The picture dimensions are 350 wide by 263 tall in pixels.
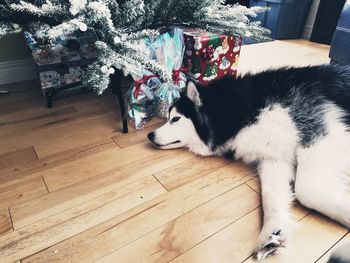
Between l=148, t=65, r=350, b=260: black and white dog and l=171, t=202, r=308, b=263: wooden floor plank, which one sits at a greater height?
l=148, t=65, r=350, b=260: black and white dog

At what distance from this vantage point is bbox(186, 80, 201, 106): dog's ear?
46.4 inches

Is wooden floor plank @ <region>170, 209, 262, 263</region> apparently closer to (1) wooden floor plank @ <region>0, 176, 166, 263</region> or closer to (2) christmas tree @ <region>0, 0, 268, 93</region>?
(1) wooden floor plank @ <region>0, 176, 166, 263</region>

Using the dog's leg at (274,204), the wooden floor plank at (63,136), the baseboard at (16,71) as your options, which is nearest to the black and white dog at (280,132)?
the dog's leg at (274,204)

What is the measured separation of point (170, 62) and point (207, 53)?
0.26 meters

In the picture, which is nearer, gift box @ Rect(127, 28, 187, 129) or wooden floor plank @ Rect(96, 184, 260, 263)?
wooden floor plank @ Rect(96, 184, 260, 263)

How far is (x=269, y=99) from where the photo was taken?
1.14 metres

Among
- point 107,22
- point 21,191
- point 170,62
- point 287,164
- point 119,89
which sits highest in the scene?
point 107,22

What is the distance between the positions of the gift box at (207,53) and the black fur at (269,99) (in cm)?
39

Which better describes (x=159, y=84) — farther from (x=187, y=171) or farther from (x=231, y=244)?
(x=231, y=244)

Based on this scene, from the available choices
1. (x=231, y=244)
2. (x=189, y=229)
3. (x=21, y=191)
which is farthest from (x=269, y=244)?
(x=21, y=191)

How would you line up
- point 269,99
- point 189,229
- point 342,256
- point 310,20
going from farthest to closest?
1. point 310,20
2. point 269,99
3. point 189,229
4. point 342,256

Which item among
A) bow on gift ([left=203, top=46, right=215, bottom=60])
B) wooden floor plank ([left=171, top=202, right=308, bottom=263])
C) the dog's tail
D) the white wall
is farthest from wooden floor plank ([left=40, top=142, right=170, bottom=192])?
the white wall

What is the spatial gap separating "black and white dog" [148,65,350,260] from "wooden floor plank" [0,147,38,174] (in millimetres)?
581

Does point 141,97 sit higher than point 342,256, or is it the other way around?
point 342,256
